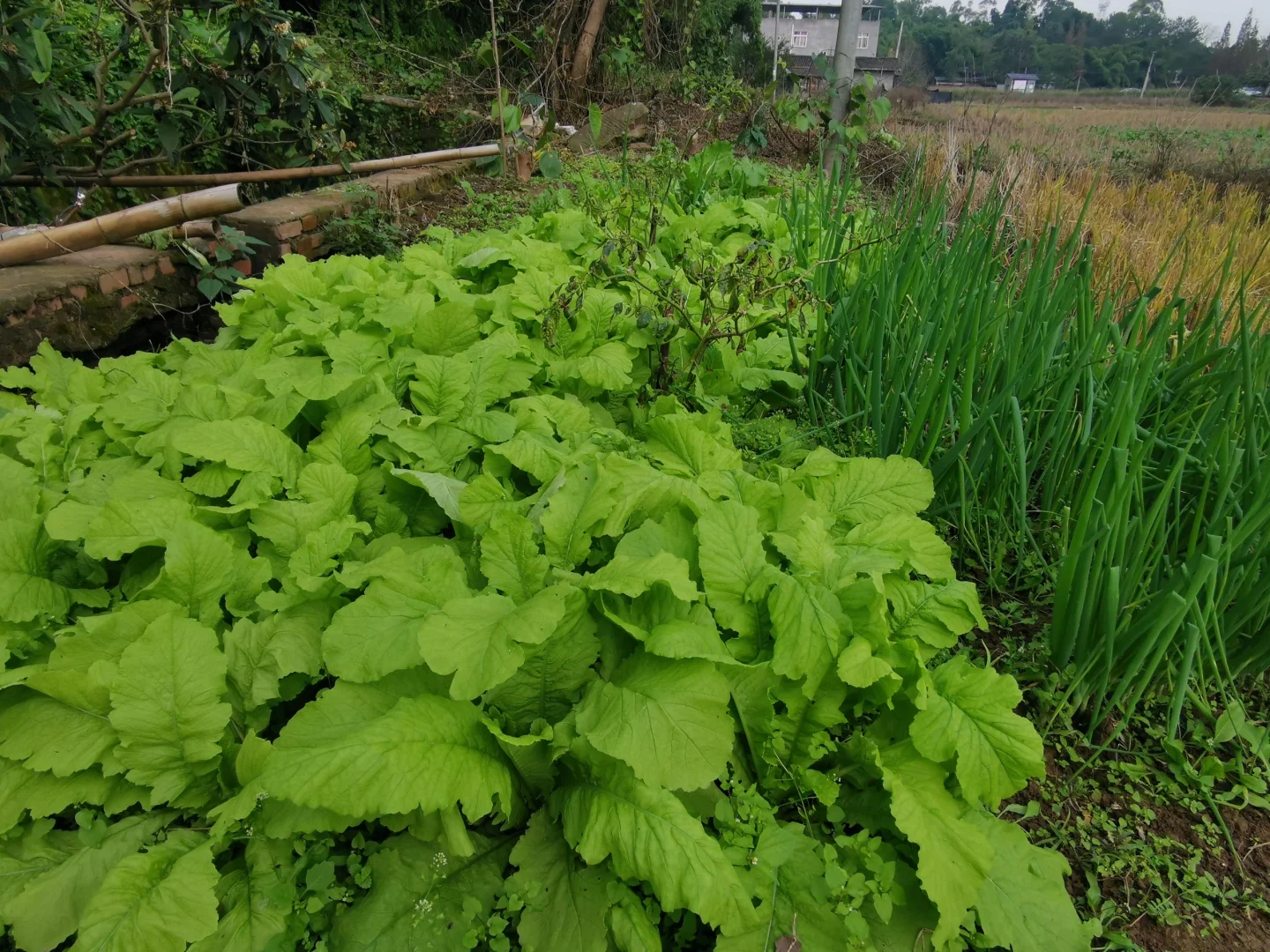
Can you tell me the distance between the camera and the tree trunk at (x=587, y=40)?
795 centimetres

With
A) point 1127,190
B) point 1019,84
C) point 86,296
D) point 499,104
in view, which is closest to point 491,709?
point 86,296

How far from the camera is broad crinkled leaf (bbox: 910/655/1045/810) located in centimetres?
114

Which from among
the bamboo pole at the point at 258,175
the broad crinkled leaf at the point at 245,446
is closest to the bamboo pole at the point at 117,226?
the bamboo pole at the point at 258,175

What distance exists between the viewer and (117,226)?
3.20 meters

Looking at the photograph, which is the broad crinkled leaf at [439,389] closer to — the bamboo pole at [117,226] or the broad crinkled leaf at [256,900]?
the broad crinkled leaf at [256,900]

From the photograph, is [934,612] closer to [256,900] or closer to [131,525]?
[256,900]

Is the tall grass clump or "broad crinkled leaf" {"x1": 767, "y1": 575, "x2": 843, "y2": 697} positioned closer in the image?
"broad crinkled leaf" {"x1": 767, "y1": 575, "x2": 843, "y2": 697}

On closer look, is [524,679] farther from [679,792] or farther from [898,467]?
[898,467]

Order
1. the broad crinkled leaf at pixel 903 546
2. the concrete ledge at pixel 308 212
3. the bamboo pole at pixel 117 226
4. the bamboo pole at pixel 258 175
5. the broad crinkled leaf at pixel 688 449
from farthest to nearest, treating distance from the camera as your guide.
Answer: the bamboo pole at pixel 258 175 → the concrete ledge at pixel 308 212 → the bamboo pole at pixel 117 226 → the broad crinkled leaf at pixel 688 449 → the broad crinkled leaf at pixel 903 546

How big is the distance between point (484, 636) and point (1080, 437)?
1364 mm

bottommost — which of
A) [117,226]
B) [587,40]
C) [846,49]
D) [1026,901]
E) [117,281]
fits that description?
[1026,901]

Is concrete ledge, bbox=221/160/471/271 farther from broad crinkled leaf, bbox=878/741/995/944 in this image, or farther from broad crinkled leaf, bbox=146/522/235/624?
broad crinkled leaf, bbox=878/741/995/944

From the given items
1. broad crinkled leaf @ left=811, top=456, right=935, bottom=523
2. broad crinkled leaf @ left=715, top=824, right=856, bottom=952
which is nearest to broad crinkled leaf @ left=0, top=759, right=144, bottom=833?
broad crinkled leaf @ left=715, top=824, right=856, bottom=952

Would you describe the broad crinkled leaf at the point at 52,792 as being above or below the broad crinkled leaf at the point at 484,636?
below
